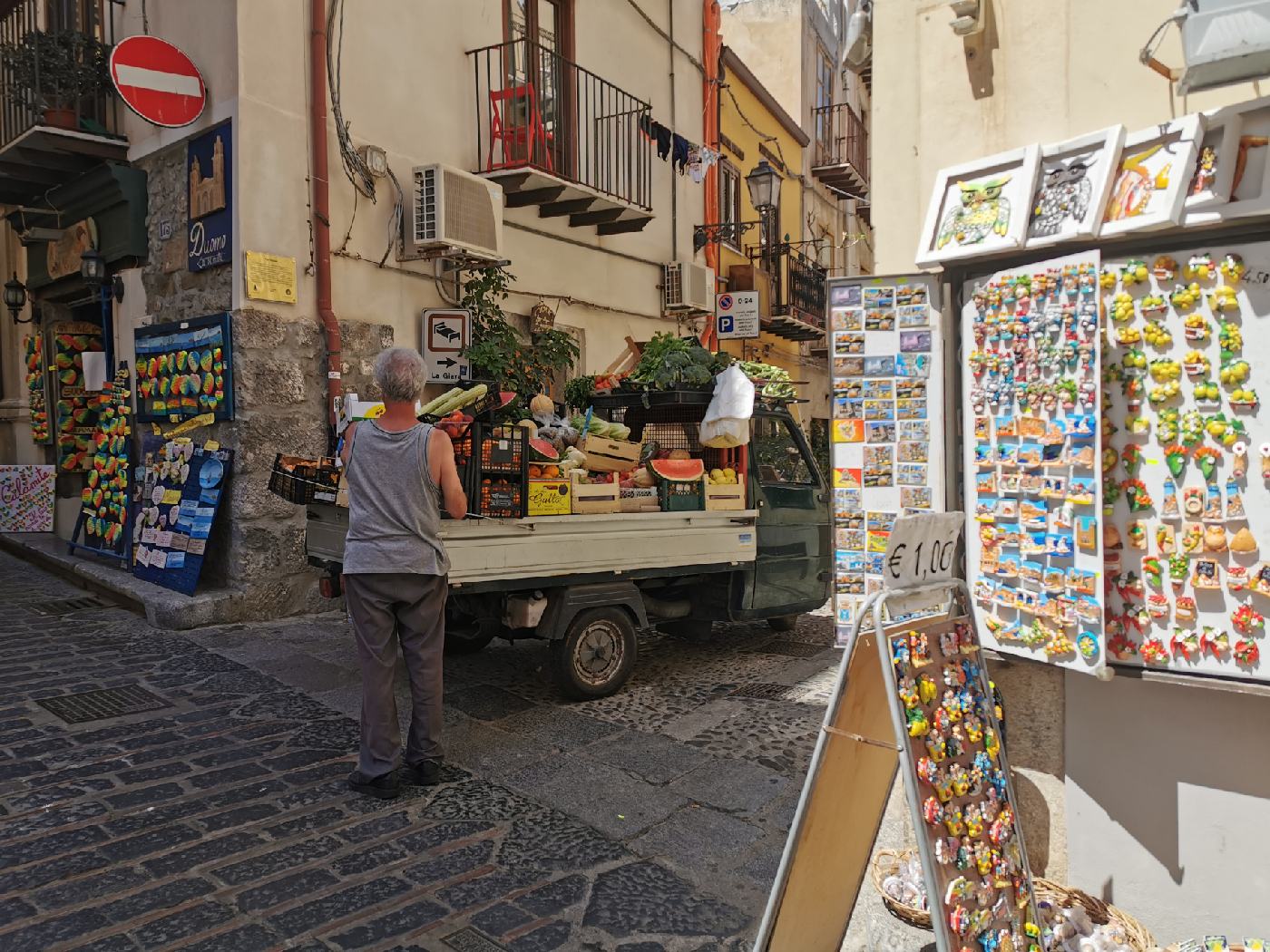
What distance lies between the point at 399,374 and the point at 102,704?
114 inches

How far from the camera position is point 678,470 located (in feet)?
19.6

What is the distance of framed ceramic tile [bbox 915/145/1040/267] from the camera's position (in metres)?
2.84

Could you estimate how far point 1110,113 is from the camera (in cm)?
287

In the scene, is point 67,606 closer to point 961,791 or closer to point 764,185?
point 961,791

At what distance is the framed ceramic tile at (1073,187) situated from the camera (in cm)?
268

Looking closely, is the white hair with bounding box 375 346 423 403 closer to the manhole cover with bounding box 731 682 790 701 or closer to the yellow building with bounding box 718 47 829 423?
the manhole cover with bounding box 731 682 790 701

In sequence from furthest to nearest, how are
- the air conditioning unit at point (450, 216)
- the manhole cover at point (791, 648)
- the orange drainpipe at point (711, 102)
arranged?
1. the orange drainpipe at point (711, 102)
2. the air conditioning unit at point (450, 216)
3. the manhole cover at point (791, 648)

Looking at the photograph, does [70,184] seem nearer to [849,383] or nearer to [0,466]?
[0,466]

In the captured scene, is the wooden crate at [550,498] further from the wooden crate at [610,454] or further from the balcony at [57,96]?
the balcony at [57,96]

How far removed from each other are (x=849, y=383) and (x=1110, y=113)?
1.19m

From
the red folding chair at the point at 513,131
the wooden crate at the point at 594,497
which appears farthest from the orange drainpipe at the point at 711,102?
the wooden crate at the point at 594,497

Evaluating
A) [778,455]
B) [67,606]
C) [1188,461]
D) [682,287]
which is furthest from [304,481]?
[682,287]

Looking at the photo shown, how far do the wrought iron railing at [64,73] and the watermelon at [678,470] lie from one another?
6485 millimetres

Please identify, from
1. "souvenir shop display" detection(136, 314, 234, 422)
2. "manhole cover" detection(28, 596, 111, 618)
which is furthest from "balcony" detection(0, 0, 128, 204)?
"manhole cover" detection(28, 596, 111, 618)
